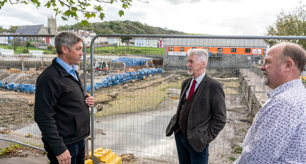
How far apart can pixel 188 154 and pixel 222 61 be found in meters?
1.53

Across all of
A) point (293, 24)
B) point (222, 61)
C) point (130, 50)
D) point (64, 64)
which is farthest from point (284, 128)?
point (293, 24)

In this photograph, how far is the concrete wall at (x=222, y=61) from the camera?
308cm

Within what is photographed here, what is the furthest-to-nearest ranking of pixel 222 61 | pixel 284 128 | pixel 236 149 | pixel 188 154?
pixel 236 149 < pixel 222 61 < pixel 188 154 < pixel 284 128

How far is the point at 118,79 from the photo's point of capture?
18578 millimetres

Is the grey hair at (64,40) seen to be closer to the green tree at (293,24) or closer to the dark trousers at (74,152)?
the dark trousers at (74,152)

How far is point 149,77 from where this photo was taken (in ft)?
18.0

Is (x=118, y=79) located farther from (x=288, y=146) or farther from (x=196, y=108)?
(x=288, y=146)

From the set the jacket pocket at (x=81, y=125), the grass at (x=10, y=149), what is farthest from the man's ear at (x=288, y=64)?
the grass at (x=10, y=149)

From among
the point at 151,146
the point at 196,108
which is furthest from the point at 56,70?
the point at 151,146

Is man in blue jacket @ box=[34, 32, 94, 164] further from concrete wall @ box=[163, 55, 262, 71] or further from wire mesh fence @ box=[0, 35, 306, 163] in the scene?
concrete wall @ box=[163, 55, 262, 71]

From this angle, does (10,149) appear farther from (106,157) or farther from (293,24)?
(293,24)

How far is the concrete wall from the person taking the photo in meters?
3.08

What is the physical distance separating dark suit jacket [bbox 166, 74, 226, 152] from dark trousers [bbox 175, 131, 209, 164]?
144mm

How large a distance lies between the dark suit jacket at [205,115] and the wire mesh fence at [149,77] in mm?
805
